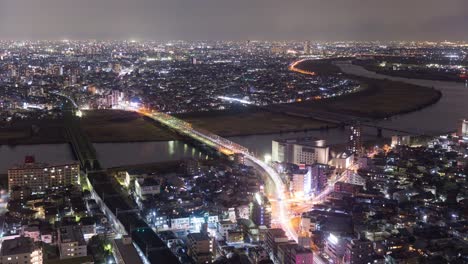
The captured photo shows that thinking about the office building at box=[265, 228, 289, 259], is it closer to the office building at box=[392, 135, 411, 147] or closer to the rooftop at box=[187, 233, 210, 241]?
the rooftop at box=[187, 233, 210, 241]

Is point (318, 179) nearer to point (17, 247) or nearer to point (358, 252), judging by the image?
point (358, 252)

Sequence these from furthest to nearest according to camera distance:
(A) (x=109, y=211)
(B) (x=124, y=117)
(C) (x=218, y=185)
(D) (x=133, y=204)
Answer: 1. (B) (x=124, y=117)
2. (C) (x=218, y=185)
3. (D) (x=133, y=204)
4. (A) (x=109, y=211)

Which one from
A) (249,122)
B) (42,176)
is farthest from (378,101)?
(42,176)

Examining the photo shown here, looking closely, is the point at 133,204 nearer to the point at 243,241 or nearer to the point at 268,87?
the point at 243,241

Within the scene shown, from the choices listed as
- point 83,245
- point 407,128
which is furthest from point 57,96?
point 83,245

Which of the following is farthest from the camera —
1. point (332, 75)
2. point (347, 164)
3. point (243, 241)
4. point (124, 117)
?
point (332, 75)

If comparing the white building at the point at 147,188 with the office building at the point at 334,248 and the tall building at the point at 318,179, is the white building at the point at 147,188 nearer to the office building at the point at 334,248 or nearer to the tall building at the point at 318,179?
the tall building at the point at 318,179

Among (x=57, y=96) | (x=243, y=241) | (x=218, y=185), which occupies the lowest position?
(x=243, y=241)
